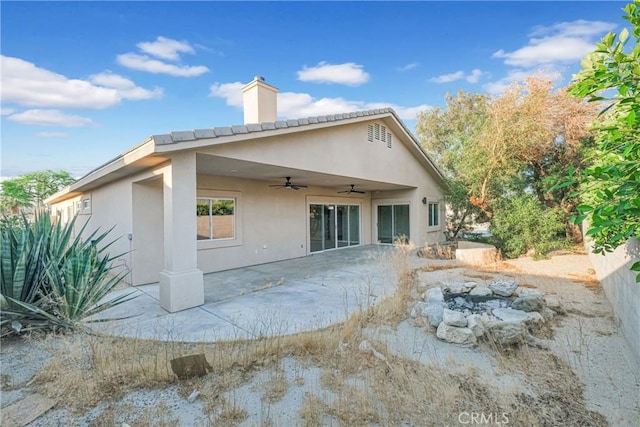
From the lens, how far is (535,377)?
3742mm

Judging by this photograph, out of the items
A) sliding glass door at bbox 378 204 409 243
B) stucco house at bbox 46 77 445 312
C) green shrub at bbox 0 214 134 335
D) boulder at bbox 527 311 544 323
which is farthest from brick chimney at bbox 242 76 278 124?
boulder at bbox 527 311 544 323

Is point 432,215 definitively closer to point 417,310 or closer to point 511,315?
point 417,310

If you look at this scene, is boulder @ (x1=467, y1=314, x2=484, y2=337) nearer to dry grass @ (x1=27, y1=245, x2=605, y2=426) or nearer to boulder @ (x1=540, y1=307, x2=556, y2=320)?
dry grass @ (x1=27, y1=245, x2=605, y2=426)

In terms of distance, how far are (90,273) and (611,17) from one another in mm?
12134

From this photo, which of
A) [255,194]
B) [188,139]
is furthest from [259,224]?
[188,139]

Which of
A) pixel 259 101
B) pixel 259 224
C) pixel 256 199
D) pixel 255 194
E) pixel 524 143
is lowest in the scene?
pixel 259 224

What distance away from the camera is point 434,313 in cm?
548

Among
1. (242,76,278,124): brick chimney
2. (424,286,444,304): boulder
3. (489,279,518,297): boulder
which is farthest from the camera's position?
(242,76,278,124): brick chimney

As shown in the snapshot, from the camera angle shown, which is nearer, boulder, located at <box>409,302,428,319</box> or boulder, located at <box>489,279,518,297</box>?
boulder, located at <box>409,302,428,319</box>

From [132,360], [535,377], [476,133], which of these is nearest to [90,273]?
[132,360]

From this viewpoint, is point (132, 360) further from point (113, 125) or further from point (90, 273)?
point (113, 125)

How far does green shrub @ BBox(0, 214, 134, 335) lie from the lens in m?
4.22

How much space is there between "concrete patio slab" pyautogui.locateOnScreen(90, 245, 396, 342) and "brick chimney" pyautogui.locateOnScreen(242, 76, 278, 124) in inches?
208

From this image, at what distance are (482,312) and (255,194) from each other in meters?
8.28
